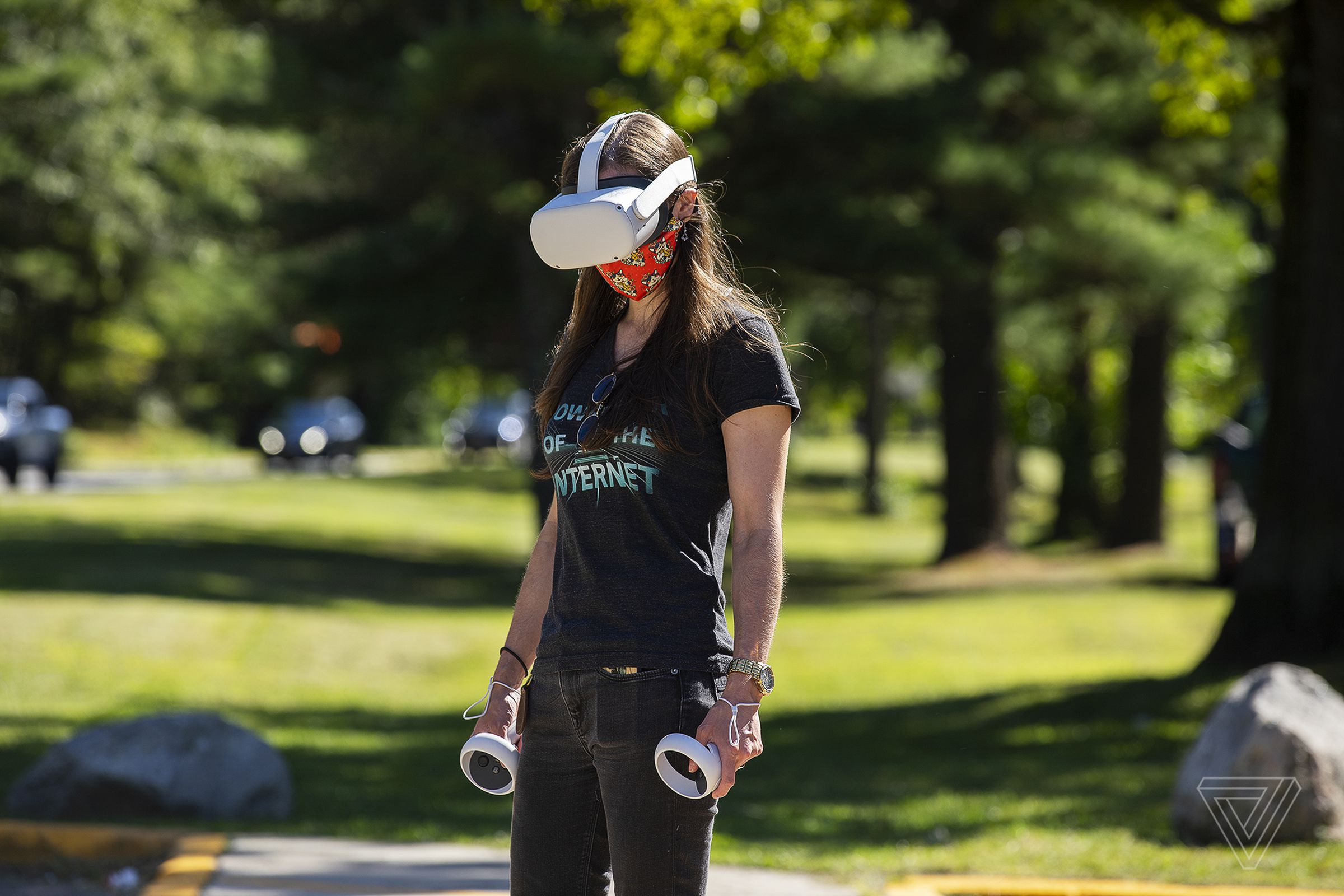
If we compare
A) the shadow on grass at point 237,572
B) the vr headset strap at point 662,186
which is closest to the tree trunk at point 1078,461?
the shadow on grass at point 237,572

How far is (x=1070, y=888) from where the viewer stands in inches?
206

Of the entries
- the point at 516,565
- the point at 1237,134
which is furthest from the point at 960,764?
the point at 516,565

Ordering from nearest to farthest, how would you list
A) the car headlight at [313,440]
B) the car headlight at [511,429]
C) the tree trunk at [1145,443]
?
the tree trunk at [1145,443]
the car headlight at [313,440]
the car headlight at [511,429]

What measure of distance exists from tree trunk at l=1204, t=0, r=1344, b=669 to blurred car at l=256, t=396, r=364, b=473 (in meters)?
32.4

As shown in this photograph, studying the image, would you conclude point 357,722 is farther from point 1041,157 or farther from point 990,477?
point 990,477

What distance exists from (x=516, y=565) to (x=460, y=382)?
99.2 feet

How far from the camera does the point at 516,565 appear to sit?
21.5 m

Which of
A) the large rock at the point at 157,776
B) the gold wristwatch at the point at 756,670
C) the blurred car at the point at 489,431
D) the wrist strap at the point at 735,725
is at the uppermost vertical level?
the gold wristwatch at the point at 756,670

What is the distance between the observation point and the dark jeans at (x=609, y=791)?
8.87ft

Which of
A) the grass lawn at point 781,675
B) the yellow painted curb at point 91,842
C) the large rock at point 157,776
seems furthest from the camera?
the grass lawn at point 781,675

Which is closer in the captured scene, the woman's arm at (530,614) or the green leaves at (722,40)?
the woman's arm at (530,614)

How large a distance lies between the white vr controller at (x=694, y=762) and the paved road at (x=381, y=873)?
7.95ft

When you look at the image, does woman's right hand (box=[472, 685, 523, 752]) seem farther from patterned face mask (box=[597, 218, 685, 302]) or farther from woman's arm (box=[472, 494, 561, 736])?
patterned face mask (box=[597, 218, 685, 302])

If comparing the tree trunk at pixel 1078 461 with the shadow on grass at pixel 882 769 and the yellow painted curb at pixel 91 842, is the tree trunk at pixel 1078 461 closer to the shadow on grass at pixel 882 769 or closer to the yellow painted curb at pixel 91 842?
the shadow on grass at pixel 882 769
